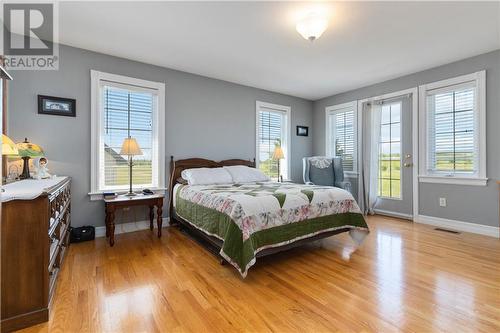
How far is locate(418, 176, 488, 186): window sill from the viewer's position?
3424 millimetres

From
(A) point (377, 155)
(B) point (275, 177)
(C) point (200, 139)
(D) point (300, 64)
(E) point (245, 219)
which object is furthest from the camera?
(B) point (275, 177)

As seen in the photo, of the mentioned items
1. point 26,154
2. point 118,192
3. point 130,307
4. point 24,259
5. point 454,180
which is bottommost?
point 130,307

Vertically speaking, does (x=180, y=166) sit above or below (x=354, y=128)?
below

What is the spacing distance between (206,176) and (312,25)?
7.47 feet

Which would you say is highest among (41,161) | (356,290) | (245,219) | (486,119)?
(486,119)

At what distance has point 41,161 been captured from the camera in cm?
262

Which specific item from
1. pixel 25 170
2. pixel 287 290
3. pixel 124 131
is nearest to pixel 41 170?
pixel 25 170

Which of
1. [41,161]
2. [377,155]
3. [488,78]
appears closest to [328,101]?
[377,155]

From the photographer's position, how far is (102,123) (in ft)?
10.9

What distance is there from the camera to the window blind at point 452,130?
355 centimetres

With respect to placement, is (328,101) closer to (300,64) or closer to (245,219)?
(300,64)

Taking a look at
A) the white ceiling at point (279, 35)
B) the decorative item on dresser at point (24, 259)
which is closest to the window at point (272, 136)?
the white ceiling at point (279, 35)

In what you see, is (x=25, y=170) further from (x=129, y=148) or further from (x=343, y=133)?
(x=343, y=133)

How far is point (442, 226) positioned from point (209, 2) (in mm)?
4416
